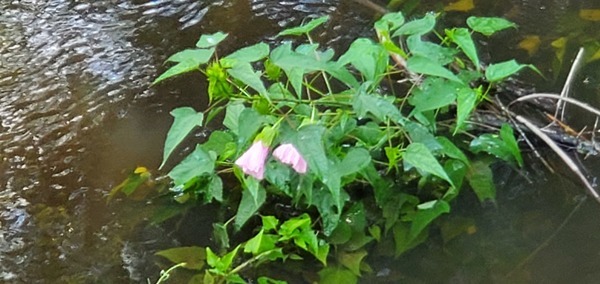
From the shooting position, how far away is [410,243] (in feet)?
3.91

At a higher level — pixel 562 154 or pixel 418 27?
pixel 418 27

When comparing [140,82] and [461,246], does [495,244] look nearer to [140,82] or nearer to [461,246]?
[461,246]

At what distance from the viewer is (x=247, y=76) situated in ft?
3.51

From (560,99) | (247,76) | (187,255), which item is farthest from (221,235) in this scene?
(560,99)

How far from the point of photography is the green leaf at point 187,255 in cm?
117

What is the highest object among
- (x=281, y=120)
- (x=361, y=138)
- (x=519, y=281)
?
(x=281, y=120)

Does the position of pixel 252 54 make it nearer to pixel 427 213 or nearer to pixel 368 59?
pixel 368 59

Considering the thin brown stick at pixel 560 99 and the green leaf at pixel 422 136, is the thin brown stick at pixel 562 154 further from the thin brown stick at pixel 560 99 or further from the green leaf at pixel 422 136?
the green leaf at pixel 422 136

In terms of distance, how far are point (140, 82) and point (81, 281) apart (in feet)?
1.69

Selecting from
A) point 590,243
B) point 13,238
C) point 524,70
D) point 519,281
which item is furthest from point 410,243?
point 13,238

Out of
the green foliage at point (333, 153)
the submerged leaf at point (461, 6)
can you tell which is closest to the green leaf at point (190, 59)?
the green foliage at point (333, 153)

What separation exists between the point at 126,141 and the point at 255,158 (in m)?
0.45

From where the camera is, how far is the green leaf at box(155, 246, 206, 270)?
1.17 m

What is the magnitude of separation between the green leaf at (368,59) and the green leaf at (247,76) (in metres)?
0.17
